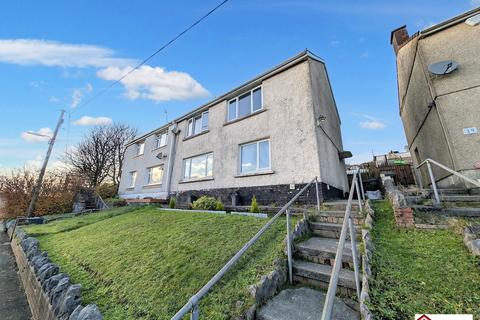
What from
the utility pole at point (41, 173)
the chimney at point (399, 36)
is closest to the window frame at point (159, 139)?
the utility pole at point (41, 173)

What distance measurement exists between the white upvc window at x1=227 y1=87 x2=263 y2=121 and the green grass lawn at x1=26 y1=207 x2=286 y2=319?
223 inches

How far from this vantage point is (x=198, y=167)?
38.8 ft

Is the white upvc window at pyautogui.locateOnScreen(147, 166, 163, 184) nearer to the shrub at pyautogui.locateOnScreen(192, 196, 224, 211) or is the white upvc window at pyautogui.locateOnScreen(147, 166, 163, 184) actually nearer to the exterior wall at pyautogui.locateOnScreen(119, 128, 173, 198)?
the exterior wall at pyautogui.locateOnScreen(119, 128, 173, 198)

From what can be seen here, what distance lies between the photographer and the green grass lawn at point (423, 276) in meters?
2.14

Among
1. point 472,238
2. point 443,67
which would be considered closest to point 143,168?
point 472,238

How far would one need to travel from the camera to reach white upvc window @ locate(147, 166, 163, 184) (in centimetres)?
1523

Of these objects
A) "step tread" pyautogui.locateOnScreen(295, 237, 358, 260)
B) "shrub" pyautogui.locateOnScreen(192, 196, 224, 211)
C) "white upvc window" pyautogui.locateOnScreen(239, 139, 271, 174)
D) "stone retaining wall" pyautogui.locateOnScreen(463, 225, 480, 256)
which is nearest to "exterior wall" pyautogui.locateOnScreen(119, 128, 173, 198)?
"shrub" pyautogui.locateOnScreen(192, 196, 224, 211)

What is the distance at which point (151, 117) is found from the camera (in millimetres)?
18812

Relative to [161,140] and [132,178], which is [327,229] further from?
[132,178]

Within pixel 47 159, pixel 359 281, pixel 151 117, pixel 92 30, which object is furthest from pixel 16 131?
pixel 359 281

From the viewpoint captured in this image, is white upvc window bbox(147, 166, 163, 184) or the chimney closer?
the chimney

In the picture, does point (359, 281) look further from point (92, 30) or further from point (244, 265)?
point (92, 30)

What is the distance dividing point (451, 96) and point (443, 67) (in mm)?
1100

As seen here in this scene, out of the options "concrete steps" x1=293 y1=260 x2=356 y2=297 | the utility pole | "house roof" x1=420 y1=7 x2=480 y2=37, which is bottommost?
"concrete steps" x1=293 y1=260 x2=356 y2=297
